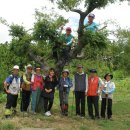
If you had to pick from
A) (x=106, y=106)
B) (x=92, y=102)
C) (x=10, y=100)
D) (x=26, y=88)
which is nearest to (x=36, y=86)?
(x=26, y=88)

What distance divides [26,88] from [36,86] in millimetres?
337

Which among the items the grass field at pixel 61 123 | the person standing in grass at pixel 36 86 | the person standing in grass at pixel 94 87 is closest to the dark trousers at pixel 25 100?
the person standing in grass at pixel 36 86

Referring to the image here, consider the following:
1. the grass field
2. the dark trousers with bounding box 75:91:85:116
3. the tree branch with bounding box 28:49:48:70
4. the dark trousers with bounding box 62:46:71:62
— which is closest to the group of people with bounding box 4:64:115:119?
the dark trousers with bounding box 75:91:85:116

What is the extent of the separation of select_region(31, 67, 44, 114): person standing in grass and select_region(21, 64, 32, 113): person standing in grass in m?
0.15

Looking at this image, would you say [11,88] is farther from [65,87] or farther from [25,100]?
[65,87]

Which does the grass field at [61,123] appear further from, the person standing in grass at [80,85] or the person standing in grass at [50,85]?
the person standing in grass at [50,85]

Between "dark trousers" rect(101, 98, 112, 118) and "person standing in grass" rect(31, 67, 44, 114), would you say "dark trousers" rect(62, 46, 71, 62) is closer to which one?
"person standing in grass" rect(31, 67, 44, 114)

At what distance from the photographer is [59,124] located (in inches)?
464

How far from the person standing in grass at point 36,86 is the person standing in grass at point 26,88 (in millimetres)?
145

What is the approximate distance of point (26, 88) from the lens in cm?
1322

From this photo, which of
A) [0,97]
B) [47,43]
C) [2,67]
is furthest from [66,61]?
[2,67]

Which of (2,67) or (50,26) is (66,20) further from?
(2,67)

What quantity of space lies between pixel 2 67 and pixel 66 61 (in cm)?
926

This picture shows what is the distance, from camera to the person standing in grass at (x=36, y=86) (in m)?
13.3
